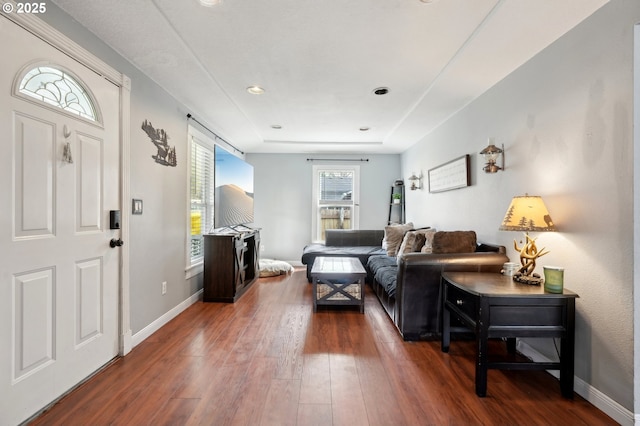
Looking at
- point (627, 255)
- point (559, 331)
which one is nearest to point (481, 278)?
point (559, 331)

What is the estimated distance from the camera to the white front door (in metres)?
1.51

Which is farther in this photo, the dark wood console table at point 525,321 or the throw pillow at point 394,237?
the throw pillow at point 394,237

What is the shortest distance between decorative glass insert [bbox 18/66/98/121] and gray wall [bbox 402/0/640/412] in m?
3.19

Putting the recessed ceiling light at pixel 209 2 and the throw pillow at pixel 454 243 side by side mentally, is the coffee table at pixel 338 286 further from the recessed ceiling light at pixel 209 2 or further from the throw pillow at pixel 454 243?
the recessed ceiling light at pixel 209 2

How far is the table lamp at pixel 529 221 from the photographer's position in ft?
6.48

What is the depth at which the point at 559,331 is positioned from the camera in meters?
1.80

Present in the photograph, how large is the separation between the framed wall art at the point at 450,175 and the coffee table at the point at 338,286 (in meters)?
1.55

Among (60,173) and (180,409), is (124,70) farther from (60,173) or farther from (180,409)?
(180,409)

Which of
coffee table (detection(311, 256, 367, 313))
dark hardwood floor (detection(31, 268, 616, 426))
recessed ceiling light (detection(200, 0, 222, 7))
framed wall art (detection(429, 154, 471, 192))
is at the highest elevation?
recessed ceiling light (detection(200, 0, 222, 7))

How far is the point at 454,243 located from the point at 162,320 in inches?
115

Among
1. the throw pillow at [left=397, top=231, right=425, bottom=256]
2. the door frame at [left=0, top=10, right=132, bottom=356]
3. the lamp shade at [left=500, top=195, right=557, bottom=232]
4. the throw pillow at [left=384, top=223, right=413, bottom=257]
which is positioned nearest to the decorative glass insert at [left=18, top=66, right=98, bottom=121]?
the door frame at [left=0, top=10, right=132, bottom=356]

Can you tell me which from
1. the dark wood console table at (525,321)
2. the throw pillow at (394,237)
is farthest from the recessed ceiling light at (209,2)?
the throw pillow at (394,237)

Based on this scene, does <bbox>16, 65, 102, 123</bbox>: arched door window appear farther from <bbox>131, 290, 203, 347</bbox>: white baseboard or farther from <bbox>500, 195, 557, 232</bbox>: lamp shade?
<bbox>500, 195, 557, 232</bbox>: lamp shade

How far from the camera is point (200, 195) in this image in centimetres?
388
